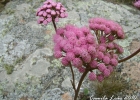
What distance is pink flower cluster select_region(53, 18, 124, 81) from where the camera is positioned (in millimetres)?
2730

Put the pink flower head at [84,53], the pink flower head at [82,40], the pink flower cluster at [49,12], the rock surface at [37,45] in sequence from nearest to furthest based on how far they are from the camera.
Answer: the pink flower head at [84,53]
the pink flower head at [82,40]
the pink flower cluster at [49,12]
the rock surface at [37,45]

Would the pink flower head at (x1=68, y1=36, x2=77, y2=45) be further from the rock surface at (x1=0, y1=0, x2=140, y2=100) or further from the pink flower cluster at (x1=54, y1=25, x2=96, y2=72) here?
the rock surface at (x1=0, y1=0, x2=140, y2=100)

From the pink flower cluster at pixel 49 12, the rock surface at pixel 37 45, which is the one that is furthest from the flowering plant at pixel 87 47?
the rock surface at pixel 37 45

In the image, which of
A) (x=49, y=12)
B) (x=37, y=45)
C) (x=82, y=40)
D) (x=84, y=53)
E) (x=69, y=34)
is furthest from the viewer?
(x=37, y=45)

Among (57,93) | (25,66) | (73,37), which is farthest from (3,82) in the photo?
(73,37)

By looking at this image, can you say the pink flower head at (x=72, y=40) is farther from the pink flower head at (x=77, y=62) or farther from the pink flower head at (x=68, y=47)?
the pink flower head at (x=77, y=62)

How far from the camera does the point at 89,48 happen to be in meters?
2.73

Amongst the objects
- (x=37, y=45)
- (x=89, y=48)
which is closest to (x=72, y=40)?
(x=89, y=48)

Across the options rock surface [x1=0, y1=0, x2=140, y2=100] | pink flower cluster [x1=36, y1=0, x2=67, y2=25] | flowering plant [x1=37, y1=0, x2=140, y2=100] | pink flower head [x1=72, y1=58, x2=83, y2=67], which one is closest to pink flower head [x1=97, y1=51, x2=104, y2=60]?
flowering plant [x1=37, y1=0, x2=140, y2=100]

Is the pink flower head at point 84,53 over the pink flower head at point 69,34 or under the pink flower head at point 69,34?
under

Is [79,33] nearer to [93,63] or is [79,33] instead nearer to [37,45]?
[93,63]

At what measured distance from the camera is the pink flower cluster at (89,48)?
8.96ft

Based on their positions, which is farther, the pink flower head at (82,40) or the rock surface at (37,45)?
→ the rock surface at (37,45)

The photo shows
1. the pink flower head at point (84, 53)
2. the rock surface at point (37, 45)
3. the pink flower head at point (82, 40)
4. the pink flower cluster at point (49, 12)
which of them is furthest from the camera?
the rock surface at point (37, 45)
